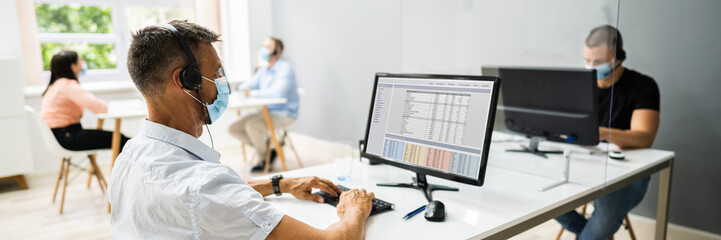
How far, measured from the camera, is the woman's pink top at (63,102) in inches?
133

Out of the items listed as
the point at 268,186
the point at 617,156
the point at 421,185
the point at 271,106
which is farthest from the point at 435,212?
the point at 271,106

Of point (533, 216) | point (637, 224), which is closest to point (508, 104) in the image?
point (533, 216)

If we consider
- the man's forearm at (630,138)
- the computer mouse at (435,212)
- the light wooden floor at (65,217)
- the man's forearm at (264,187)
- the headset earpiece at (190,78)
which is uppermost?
the headset earpiece at (190,78)

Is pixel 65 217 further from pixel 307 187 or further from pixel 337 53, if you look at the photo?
pixel 337 53

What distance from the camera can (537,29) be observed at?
83.7 inches

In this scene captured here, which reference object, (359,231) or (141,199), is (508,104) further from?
(141,199)

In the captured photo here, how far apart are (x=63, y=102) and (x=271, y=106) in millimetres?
1637

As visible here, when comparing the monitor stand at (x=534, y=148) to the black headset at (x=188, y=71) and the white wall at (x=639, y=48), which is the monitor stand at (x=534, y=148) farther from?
the black headset at (x=188, y=71)

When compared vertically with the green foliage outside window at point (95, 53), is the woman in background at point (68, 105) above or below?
below

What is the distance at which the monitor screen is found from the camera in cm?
140

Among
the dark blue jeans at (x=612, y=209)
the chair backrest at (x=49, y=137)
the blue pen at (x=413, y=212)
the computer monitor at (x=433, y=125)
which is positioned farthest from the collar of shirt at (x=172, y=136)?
the chair backrest at (x=49, y=137)

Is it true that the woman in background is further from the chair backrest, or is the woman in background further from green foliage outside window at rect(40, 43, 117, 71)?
green foliage outside window at rect(40, 43, 117, 71)

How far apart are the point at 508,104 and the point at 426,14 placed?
2.06 ft

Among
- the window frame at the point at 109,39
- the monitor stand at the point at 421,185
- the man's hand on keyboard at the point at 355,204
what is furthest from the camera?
the window frame at the point at 109,39
